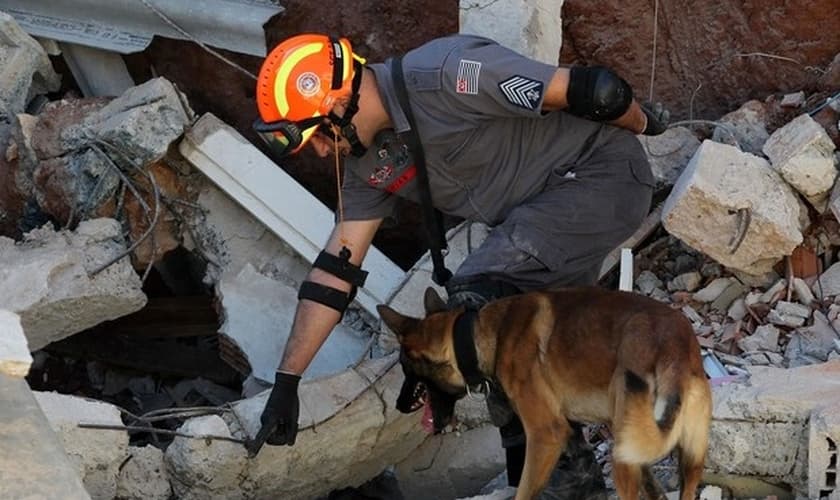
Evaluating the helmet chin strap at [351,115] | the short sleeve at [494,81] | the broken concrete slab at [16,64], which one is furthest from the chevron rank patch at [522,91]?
the broken concrete slab at [16,64]

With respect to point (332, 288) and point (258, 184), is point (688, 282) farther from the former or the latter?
point (258, 184)

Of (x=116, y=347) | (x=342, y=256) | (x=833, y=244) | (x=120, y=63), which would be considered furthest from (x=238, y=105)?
(x=833, y=244)

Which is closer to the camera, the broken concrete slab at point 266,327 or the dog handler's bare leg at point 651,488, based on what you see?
the dog handler's bare leg at point 651,488

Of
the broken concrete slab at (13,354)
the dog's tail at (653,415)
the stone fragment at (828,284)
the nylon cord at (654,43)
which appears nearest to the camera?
the broken concrete slab at (13,354)

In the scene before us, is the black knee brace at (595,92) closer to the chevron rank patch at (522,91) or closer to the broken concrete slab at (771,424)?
the chevron rank patch at (522,91)

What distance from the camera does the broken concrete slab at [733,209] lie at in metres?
5.61

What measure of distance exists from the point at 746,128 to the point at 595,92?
1.62 metres

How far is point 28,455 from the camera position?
2994mm

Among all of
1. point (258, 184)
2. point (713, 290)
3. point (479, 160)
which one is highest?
point (479, 160)

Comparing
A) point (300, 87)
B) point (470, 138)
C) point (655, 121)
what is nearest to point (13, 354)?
point (300, 87)

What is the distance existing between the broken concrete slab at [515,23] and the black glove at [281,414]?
179cm

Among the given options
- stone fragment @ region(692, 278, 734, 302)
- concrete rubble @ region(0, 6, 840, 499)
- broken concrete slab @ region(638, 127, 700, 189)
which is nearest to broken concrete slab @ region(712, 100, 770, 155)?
concrete rubble @ region(0, 6, 840, 499)

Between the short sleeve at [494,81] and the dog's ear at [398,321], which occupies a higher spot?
the short sleeve at [494,81]

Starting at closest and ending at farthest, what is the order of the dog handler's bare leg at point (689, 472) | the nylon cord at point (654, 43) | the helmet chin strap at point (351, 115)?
the dog handler's bare leg at point (689, 472) → the helmet chin strap at point (351, 115) → the nylon cord at point (654, 43)
